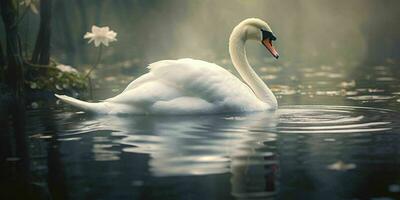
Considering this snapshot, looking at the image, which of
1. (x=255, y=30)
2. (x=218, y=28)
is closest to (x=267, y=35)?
(x=255, y=30)

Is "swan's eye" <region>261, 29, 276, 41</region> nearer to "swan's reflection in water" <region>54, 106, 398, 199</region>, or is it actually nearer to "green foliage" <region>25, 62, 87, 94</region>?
"swan's reflection in water" <region>54, 106, 398, 199</region>

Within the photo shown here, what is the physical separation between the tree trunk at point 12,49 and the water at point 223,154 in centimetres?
77

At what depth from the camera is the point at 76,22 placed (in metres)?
41.8

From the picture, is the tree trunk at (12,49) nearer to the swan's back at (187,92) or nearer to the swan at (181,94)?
the swan at (181,94)

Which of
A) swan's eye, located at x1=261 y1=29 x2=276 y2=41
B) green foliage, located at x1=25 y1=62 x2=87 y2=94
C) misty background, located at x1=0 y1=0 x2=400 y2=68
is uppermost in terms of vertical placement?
misty background, located at x1=0 y1=0 x2=400 y2=68

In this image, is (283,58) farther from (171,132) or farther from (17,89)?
(171,132)

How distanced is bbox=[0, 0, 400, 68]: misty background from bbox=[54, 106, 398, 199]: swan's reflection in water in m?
14.5

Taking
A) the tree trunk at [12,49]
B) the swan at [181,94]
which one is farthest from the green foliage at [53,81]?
the swan at [181,94]

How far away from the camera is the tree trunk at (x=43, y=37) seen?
13.5m

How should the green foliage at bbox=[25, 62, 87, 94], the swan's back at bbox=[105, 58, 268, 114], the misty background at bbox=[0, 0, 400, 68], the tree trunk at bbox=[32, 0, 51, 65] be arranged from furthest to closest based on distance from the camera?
the misty background at bbox=[0, 0, 400, 68] → the green foliage at bbox=[25, 62, 87, 94] → the tree trunk at bbox=[32, 0, 51, 65] → the swan's back at bbox=[105, 58, 268, 114]

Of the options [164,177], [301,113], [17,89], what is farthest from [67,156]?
[17,89]

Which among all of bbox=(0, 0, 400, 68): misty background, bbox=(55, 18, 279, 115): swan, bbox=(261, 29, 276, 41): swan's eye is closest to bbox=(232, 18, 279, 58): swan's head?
bbox=(261, 29, 276, 41): swan's eye

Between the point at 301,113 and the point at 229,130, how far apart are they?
6.43 ft

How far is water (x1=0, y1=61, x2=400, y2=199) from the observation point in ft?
17.3
